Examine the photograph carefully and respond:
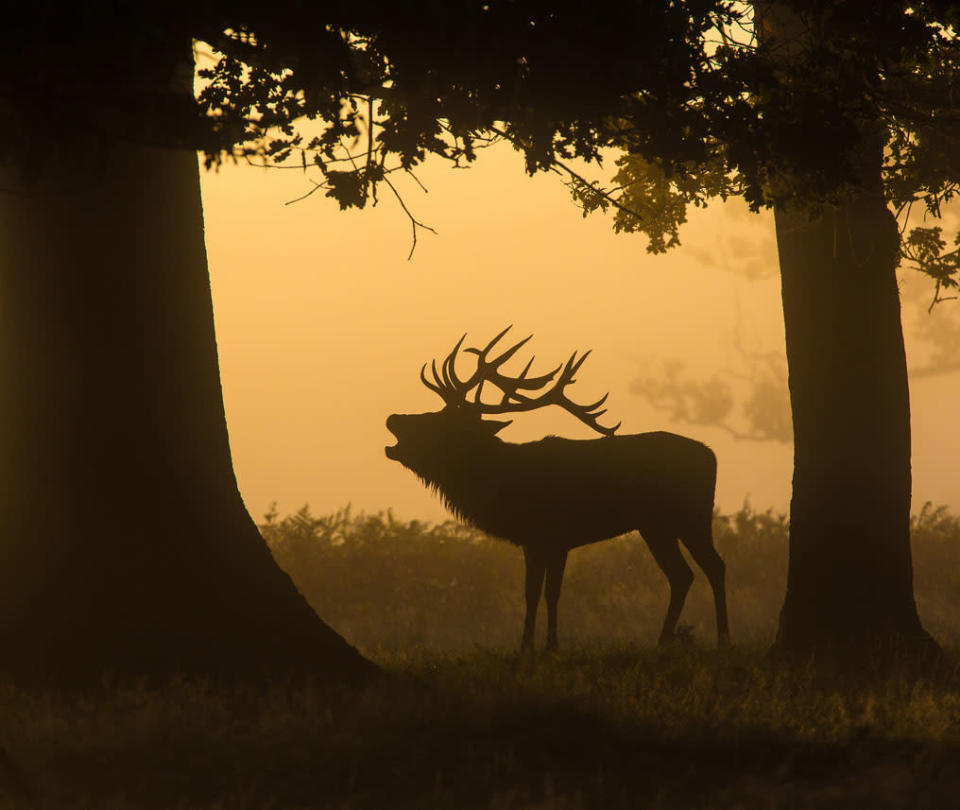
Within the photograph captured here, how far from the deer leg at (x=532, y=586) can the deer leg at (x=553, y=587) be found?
0.32 ft

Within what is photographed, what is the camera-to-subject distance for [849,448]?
1255 centimetres

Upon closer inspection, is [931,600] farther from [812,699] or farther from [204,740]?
[204,740]

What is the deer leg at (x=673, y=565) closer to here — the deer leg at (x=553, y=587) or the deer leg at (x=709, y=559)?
the deer leg at (x=709, y=559)

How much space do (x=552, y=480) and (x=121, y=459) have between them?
5.46 meters

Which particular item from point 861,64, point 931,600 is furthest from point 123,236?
point 931,600

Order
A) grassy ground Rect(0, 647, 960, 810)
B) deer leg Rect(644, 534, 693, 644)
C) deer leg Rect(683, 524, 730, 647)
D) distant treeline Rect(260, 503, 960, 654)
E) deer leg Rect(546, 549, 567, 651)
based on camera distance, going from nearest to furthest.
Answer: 1. grassy ground Rect(0, 647, 960, 810)
2. deer leg Rect(546, 549, 567, 651)
3. deer leg Rect(683, 524, 730, 647)
4. deer leg Rect(644, 534, 693, 644)
5. distant treeline Rect(260, 503, 960, 654)

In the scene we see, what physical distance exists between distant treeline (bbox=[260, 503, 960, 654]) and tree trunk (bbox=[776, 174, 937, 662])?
2719mm

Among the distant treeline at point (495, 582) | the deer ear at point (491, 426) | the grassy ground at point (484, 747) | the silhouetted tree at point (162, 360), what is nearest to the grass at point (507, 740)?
the grassy ground at point (484, 747)

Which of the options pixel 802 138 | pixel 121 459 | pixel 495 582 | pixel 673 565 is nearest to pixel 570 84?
pixel 802 138

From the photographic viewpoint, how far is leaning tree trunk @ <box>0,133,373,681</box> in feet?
32.3

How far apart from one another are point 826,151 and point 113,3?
233 inches

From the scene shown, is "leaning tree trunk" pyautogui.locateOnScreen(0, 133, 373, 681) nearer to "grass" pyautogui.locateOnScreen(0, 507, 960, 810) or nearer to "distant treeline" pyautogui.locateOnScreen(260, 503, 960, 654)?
"grass" pyautogui.locateOnScreen(0, 507, 960, 810)

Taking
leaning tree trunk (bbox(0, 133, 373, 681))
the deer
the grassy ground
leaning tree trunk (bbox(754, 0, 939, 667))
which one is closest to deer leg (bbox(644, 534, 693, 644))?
the deer

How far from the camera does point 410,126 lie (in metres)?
10.3
